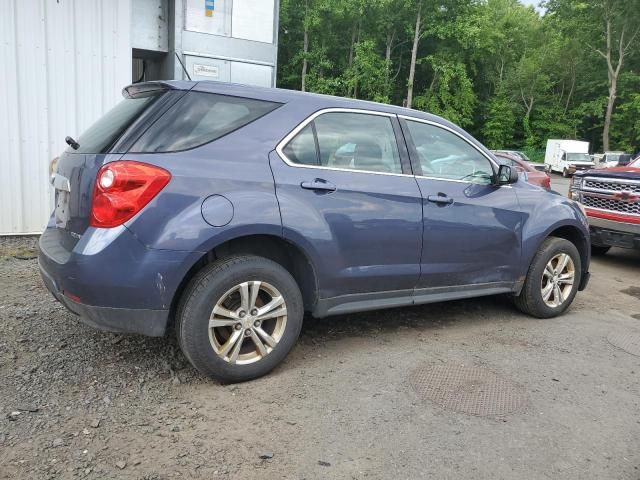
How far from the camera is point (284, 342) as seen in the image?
139 inches

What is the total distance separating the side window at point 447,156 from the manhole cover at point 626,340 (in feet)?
5.50

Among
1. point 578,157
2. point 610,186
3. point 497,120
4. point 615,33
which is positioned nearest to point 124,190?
point 610,186

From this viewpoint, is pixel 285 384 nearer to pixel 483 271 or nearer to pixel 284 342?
pixel 284 342

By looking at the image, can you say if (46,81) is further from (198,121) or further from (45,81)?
(198,121)

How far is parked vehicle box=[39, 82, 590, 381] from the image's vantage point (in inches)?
122

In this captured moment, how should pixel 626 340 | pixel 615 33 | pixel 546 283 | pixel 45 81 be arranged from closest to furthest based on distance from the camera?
1. pixel 626 340
2. pixel 546 283
3. pixel 45 81
4. pixel 615 33

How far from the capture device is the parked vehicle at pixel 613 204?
7.35 m

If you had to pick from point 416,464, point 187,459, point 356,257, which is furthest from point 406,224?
point 187,459

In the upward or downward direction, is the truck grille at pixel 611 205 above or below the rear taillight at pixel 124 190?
below

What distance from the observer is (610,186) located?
7.79 metres

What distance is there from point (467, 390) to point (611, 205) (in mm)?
5361

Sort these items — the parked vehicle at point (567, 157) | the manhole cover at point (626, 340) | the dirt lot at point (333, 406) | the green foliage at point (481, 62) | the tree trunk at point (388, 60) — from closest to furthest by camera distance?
the dirt lot at point (333, 406) → the manhole cover at point (626, 340) → the parked vehicle at point (567, 157) → the green foliage at point (481, 62) → the tree trunk at point (388, 60)

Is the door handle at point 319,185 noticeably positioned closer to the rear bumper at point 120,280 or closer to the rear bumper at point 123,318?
the rear bumper at point 120,280

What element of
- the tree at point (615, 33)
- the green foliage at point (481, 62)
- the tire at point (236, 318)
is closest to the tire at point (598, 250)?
the tire at point (236, 318)
